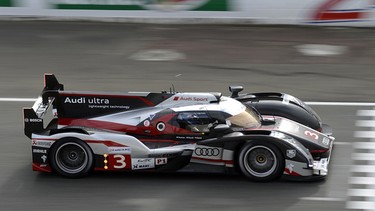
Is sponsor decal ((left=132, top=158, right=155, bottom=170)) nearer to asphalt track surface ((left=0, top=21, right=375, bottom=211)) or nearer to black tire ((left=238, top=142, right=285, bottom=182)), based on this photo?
asphalt track surface ((left=0, top=21, right=375, bottom=211))

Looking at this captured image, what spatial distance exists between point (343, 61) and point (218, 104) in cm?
718

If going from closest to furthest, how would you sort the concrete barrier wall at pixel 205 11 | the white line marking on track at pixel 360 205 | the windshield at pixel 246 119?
the white line marking on track at pixel 360 205 → the windshield at pixel 246 119 → the concrete barrier wall at pixel 205 11

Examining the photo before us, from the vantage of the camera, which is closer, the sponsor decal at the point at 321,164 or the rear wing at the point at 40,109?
the sponsor decal at the point at 321,164

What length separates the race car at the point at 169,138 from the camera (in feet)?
36.3

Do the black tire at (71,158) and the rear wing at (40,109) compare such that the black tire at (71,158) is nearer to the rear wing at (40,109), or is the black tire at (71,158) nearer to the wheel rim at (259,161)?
the rear wing at (40,109)

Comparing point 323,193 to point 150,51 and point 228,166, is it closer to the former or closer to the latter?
point 228,166

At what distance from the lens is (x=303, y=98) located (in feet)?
51.8

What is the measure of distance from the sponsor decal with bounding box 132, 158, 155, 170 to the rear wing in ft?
5.19

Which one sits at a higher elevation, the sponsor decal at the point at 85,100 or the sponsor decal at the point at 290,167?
the sponsor decal at the point at 85,100

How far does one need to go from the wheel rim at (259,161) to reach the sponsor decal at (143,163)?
1.34 m

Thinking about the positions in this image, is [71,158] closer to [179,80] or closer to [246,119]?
[246,119]

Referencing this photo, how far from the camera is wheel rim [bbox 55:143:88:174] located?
11.4m

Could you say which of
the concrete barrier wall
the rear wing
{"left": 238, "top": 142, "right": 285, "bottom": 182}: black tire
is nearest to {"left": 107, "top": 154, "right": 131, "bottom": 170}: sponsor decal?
the rear wing

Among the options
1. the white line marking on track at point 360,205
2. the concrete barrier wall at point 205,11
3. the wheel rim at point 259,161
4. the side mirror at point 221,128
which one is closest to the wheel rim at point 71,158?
the side mirror at point 221,128
